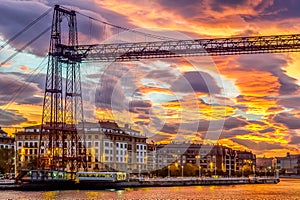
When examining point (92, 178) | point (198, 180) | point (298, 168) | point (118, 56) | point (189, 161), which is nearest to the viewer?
point (118, 56)

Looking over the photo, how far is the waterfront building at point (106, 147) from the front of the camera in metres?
89.6

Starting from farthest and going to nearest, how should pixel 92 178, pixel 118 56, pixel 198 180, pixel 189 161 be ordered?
pixel 189 161, pixel 198 180, pixel 92 178, pixel 118 56

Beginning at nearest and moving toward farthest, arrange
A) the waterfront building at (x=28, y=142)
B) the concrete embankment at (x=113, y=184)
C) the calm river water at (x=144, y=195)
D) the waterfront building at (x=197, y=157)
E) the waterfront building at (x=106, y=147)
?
the calm river water at (x=144, y=195) < the concrete embankment at (x=113, y=184) < the waterfront building at (x=106, y=147) < the waterfront building at (x=28, y=142) < the waterfront building at (x=197, y=157)

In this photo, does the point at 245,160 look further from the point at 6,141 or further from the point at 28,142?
the point at 28,142

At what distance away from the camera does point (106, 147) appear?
91.5 metres

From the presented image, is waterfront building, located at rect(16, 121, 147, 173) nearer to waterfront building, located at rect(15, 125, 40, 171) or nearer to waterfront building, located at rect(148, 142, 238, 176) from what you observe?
waterfront building, located at rect(15, 125, 40, 171)

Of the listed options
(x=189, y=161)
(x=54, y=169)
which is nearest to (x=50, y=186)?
(x=54, y=169)

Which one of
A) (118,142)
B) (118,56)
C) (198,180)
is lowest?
(198,180)

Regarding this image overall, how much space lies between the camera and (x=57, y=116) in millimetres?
54188

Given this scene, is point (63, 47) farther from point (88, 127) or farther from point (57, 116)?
point (88, 127)

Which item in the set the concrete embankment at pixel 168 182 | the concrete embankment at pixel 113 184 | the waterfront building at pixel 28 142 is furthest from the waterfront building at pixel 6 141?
the concrete embankment at pixel 113 184

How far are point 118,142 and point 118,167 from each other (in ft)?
14.7

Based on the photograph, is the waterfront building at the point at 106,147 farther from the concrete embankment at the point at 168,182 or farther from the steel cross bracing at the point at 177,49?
the steel cross bracing at the point at 177,49

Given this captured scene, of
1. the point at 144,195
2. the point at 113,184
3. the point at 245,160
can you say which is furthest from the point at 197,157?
the point at 144,195
